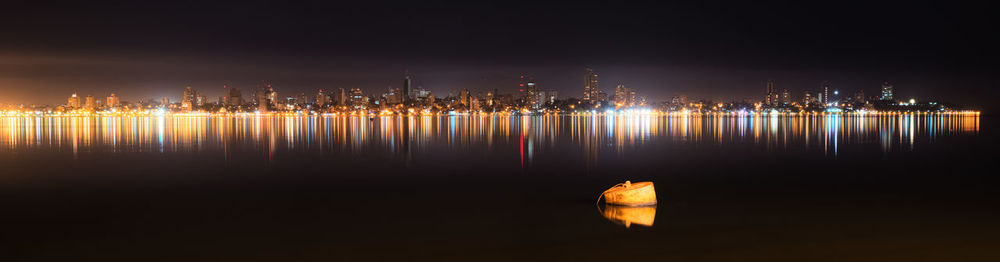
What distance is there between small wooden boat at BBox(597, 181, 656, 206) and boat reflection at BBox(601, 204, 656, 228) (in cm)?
8

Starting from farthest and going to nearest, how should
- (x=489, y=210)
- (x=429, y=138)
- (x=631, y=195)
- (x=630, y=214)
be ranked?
1. (x=429, y=138)
2. (x=489, y=210)
3. (x=631, y=195)
4. (x=630, y=214)

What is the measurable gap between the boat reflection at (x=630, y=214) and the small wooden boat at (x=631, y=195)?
0.08 m

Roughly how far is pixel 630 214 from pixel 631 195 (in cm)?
53

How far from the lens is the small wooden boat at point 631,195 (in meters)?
11.2

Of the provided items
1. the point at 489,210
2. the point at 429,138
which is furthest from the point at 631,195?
the point at 429,138

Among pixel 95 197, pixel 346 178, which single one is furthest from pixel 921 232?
pixel 95 197

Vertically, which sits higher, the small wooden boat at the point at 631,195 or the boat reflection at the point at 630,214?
the small wooden boat at the point at 631,195

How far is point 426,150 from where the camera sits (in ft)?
90.6

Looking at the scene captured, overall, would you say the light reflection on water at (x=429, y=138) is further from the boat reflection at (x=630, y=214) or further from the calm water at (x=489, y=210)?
the boat reflection at (x=630, y=214)

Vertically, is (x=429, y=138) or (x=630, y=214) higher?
(x=429, y=138)

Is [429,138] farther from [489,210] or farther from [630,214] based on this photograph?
[630,214]

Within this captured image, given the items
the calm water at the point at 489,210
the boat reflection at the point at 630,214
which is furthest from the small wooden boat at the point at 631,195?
the calm water at the point at 489,210

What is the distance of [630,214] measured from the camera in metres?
10.7

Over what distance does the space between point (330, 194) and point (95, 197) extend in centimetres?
470
